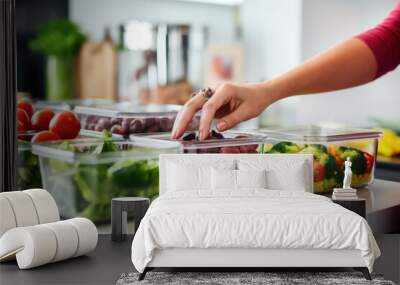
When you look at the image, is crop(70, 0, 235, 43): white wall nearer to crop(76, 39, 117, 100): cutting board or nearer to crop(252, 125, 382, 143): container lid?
crop(76, 39, 117, 100): cutting board

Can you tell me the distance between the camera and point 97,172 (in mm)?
4902

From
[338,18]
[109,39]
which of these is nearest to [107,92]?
[109,39]

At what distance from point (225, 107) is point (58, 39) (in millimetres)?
1336

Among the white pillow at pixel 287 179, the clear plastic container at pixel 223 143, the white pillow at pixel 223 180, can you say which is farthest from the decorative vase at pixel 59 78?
the white pillow at pixel 287 179

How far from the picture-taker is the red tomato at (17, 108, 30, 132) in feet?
17.6

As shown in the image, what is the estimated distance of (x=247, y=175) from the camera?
464cm

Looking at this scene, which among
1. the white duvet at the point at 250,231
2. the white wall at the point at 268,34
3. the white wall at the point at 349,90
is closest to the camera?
the white duvet at the point at 250,231

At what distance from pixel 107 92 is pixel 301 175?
1.65 meters

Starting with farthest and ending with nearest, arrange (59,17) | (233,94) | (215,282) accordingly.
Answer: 1. (59,17)
2. (233,94)
3. (215,282)

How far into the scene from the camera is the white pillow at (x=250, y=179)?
4629 millimetres

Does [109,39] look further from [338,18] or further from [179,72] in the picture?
[338,18]

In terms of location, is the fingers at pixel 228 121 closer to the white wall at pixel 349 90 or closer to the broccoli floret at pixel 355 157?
the broccoli floret at pixel 355 157

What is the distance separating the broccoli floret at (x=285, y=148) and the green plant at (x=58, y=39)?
159 centimetres

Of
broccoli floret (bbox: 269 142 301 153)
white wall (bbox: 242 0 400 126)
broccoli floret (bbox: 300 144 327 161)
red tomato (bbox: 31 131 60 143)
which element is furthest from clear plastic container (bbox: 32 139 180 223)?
white wall (bbox: 242 0 400 126)
